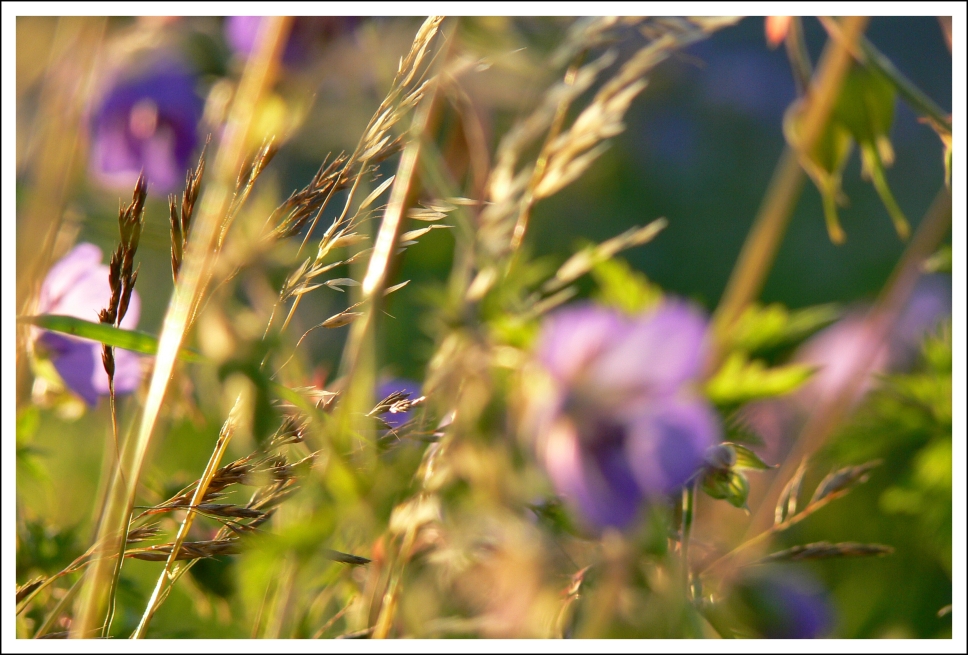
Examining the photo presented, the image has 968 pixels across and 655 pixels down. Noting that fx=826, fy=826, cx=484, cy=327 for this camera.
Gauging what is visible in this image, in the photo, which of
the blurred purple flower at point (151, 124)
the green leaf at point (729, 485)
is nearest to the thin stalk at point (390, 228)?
the green leaf at point (729, 485)

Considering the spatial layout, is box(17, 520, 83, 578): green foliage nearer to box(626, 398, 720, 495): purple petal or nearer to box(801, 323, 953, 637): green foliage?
box(626, 398, 720, 495): purple petal

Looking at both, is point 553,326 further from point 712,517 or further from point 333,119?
point 712,517

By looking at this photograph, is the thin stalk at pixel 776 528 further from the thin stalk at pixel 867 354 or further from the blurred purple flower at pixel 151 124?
the blurred purple flower at pixel 151 124

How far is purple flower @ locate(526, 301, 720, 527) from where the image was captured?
0.39 m

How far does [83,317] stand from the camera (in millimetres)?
609

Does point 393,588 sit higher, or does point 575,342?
point 575,342

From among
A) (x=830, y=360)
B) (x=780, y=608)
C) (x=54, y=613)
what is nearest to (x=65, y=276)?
(x=54, y=613)

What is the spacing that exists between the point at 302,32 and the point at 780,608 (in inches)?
22.4

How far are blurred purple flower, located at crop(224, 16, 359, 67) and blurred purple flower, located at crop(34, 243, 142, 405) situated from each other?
205mm

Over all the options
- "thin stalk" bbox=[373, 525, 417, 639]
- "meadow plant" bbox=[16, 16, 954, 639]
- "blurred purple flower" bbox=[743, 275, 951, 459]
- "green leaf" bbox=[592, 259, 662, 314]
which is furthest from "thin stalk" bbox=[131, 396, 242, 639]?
"blurred purple flower" bbox=[743, 275, 951, 459]

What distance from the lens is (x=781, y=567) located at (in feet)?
2.43

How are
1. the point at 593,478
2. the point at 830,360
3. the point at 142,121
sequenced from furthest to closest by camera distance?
the point at 830,360 → the point at 142,121 → the point at 593,478

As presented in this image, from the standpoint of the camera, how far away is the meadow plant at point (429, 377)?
41 centimetres

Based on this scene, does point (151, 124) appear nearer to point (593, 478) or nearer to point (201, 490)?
point (201, 490)
